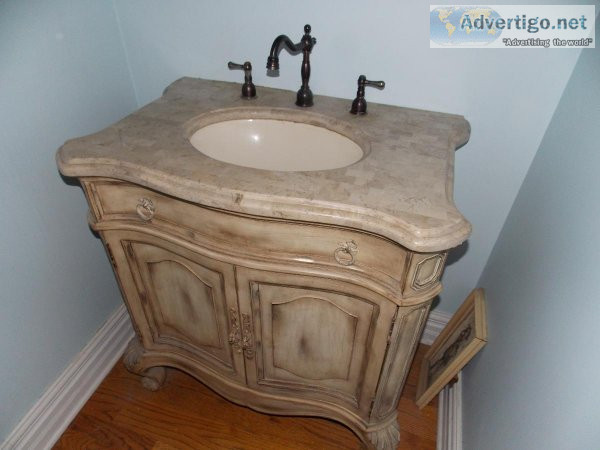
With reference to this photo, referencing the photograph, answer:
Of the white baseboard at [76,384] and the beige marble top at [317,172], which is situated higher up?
the beige marble top at [317,172]

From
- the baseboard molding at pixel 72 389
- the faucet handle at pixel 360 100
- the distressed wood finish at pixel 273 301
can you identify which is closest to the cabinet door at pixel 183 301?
the distressed wood finish at pixel 273 301

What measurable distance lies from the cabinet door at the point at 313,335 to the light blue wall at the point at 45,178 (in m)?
0.64

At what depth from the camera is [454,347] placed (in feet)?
4.14

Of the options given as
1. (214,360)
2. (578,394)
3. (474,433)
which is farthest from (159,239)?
(474,433)

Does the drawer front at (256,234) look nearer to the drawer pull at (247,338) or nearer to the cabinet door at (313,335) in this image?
the cabinet door at (313,335)

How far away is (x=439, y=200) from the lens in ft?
2.39

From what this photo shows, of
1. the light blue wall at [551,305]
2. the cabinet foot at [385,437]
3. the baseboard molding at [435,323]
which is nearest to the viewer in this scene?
the light blue wall at [551,305]

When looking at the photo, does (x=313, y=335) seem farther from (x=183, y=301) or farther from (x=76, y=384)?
(x=76, y=384)

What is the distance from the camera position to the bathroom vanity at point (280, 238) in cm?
74

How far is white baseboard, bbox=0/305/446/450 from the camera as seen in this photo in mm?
1155

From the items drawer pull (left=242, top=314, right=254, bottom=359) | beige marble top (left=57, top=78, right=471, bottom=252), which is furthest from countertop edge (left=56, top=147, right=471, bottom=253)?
drawer pull (left=242, top=314, right=254, bottom=359)

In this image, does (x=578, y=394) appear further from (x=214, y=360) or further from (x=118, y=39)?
(x=118, y=39)

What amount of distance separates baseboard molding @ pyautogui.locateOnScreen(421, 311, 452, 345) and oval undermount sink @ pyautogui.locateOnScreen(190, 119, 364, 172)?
81 cm

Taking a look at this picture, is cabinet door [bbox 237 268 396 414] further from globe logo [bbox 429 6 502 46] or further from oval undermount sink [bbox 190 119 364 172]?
globe logo [bbox 429 6 502 46]
